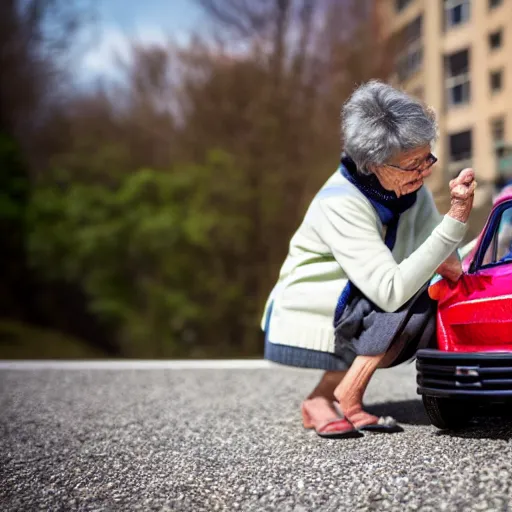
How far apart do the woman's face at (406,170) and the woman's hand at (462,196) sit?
0.25 m

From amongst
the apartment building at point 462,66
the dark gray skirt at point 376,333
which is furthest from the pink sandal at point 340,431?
the apartment building at point 462,66

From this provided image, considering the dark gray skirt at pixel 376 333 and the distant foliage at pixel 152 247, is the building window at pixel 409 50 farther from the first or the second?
the dark gray skirt at pixel 376 333

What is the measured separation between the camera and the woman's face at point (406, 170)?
3783mm

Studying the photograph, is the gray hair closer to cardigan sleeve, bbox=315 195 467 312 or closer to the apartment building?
cardigan sleeve, bbox=315 195 467 312

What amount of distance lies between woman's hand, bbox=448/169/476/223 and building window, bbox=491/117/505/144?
603cm

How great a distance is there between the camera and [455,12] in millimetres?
9445

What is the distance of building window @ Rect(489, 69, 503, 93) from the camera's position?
9.27m

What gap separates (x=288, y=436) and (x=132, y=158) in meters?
6.53

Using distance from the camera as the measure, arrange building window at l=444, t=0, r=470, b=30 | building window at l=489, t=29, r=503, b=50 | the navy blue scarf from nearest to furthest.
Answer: the navy blue scarf → building window at l=489, t=29, r=503, b=50 → building window at l=444, t=0, r=470, b=30

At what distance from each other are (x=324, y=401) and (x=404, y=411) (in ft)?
2.24

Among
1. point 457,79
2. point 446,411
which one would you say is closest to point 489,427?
point 446,411

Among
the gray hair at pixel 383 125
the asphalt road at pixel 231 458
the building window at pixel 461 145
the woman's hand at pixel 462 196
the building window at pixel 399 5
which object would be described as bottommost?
the asphalt road at pixel 231 458

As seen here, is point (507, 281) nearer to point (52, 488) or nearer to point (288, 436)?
point (288, 436)

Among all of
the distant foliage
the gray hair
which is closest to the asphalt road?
the gray hair
